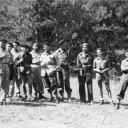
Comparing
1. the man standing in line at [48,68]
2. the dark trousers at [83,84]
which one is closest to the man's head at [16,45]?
the man standing in line at [48,68]

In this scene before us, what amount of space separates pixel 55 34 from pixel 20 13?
3.54m

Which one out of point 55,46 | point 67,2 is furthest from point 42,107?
point 67,2

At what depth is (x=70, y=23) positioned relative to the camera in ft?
68.4

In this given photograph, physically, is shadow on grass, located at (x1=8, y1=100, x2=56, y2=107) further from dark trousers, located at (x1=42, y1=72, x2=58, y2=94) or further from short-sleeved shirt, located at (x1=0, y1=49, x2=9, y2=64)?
→ short-sleeved shirt, located at (x1=0, y1=49, x2=9, y2=64)

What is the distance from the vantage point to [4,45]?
23.1 feet

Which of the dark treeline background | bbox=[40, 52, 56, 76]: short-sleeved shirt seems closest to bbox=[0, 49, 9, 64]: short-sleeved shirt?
bbox=[40, 52, 56, 76]: short-sleeved shirt

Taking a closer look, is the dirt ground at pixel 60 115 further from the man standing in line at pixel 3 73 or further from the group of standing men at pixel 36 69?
the group of standing men at pixel 36 69

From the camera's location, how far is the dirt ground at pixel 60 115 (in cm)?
555

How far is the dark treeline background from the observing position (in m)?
19.5

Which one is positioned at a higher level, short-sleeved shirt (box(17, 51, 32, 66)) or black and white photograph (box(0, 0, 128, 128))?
short-sleeved shirt (box(17, 51, 32, 66))

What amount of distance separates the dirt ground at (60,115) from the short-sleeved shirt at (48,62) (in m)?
1.16

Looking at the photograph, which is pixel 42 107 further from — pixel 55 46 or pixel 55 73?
pixel 55 46

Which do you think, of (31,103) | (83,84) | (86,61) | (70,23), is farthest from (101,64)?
(70,23)

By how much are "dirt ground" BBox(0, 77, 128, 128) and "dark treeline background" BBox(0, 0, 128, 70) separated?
1253 centimetres
